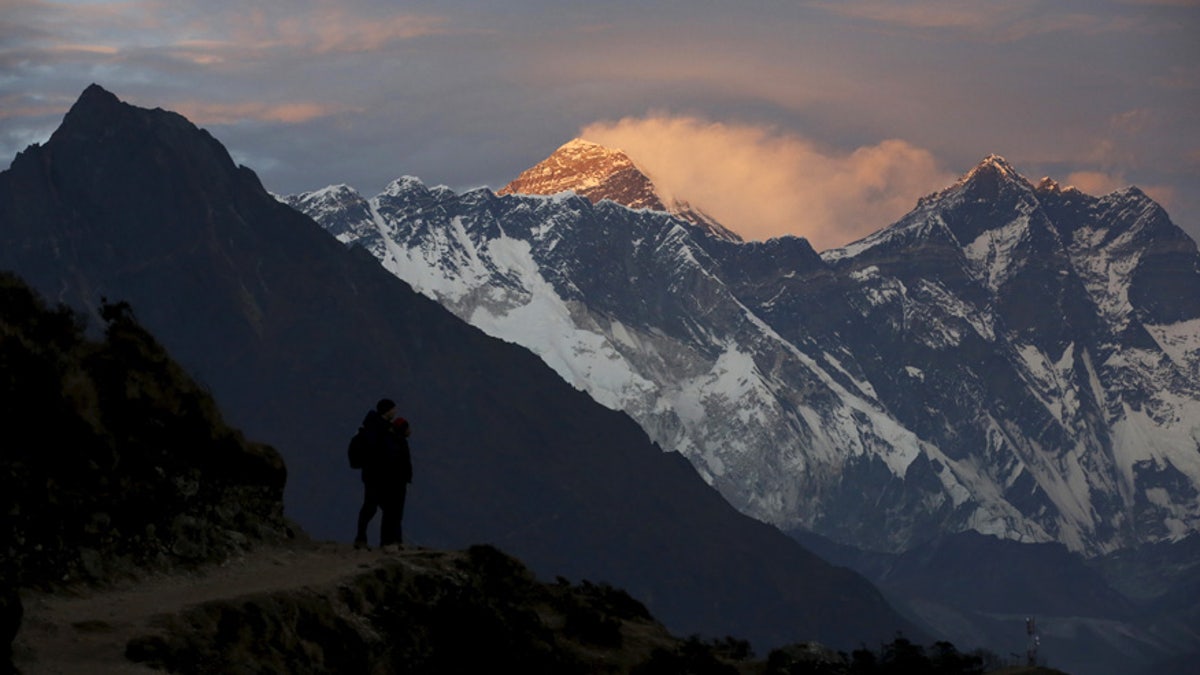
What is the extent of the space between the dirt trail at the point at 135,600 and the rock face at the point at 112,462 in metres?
0.51

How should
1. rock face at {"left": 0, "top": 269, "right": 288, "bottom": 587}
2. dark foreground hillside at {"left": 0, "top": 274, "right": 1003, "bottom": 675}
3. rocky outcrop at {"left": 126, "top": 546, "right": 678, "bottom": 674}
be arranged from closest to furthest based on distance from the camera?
1. dark foreground hillside at {"left": 0, "top": 274, "right": 1003, "bottom": 675}
2. rocky outcrop at {"left": 126, "top": 546, "right": 678, "bottom": 674}
3. rock face at {"left": 0, "top": 269, "right": 288, "bottom": 587}

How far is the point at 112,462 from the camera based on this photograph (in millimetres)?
45156

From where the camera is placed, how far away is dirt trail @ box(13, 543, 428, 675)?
36.0 metres

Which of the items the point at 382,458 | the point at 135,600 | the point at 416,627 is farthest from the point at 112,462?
the point at 416,627

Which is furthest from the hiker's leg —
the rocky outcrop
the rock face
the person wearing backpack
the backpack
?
the rock face

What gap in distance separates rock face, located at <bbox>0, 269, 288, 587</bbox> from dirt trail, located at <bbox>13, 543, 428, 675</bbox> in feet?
1.66

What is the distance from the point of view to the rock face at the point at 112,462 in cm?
4172

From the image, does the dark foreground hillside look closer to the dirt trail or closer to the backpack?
the dirt trail

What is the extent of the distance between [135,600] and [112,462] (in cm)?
496

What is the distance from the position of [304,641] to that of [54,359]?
8.03 metres

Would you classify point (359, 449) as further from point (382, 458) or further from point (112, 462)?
point (112, 462)

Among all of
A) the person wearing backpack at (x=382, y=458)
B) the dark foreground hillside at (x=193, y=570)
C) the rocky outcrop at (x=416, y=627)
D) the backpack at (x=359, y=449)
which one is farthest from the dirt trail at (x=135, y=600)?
the backpack at (x=359, y=449)

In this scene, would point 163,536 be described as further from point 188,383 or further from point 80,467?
point 188,383

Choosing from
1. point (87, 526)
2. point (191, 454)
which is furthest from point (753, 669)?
point (87, 526)
